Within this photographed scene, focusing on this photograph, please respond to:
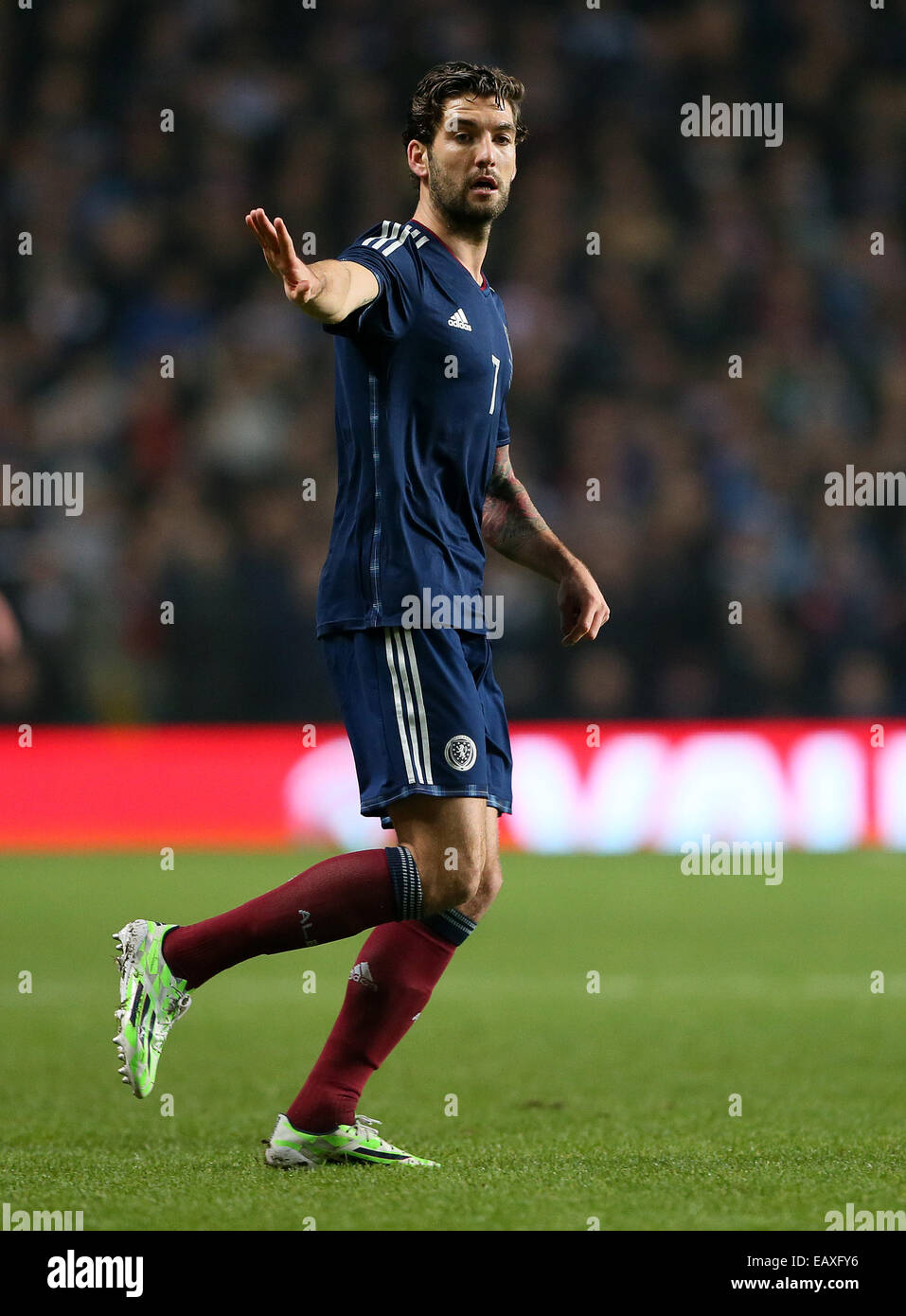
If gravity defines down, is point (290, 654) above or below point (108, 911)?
above

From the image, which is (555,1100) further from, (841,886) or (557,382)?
(557,382)

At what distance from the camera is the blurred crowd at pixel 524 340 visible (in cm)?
1120

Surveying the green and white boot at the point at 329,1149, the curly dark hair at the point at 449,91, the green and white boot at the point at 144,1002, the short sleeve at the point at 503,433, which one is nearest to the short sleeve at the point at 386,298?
the curly dark hair at the point at 449,91

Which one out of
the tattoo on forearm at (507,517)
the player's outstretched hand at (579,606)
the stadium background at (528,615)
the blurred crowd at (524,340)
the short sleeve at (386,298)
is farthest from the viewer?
the blurred crowd at (524,340)

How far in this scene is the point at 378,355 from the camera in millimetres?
3590

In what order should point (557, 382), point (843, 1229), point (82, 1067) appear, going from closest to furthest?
point (843, 1229) < point (82, 1067) < point (557, 382)

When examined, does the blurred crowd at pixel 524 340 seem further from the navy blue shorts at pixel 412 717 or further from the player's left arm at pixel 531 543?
the navy blue shorts at pixel 412 717

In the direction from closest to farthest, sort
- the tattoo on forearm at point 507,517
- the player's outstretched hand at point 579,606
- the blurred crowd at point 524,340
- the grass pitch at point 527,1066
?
the grass pitch at point 527,1066 → the player's outstretched hand at point 579,606 → the tattoo on forearm at point 507,517 → the blurred crowd at point 524,340

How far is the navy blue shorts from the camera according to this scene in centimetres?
349

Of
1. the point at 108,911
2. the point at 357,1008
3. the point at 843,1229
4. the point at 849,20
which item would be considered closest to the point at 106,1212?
the point at 357,1008

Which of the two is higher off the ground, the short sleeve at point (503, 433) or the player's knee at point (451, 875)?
the short sleeve at point (503, 433)

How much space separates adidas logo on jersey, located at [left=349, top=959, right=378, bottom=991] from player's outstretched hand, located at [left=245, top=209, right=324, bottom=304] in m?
1.41

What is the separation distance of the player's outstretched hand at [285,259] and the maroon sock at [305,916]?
3.52 ft

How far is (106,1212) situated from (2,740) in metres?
7.68
